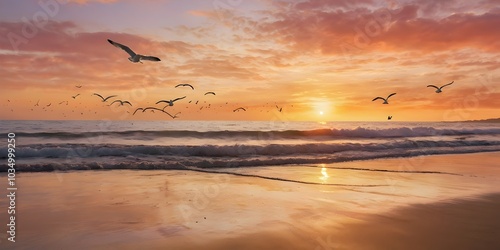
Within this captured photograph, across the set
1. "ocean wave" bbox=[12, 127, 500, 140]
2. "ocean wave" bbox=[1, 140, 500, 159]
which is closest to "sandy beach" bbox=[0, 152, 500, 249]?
"ocean wave" bbox=[1, 140, 500, 159]

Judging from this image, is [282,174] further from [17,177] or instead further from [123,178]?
[17,177]

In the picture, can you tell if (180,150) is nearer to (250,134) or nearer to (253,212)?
(253,212)

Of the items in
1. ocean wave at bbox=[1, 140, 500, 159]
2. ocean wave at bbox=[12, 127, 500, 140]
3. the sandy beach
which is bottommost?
the sandy beach

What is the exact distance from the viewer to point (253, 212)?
30.1ft

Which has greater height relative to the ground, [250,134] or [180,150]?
[250,134]

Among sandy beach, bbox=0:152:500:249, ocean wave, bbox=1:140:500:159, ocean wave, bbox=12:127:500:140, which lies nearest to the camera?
sandy beach, bbox=0:152:500:249

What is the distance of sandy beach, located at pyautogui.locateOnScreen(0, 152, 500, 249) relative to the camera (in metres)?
7.04

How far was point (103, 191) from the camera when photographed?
11.8 m

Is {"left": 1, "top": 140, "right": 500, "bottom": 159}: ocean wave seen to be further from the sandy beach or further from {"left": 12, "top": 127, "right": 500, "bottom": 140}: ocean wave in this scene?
{"left": 12, "top": 127, "right": 500, "bottom": 140}: ocean wave

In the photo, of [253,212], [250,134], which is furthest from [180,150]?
[250,134]

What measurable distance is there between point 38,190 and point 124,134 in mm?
31393

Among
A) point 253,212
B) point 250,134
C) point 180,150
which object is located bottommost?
point 253,212

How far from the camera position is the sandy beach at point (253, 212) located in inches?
277

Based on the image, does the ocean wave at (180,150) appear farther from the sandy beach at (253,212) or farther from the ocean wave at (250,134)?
the ocean wave at (250,134)
